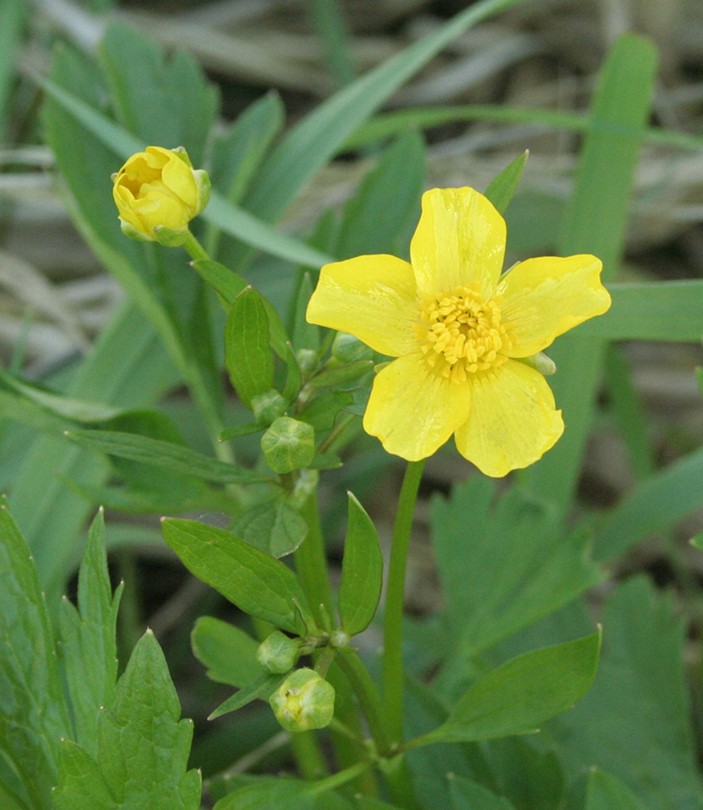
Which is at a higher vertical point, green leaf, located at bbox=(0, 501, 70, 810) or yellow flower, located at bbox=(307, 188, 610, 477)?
yellow flower, located at bbox=(307, 188, 610, 477)

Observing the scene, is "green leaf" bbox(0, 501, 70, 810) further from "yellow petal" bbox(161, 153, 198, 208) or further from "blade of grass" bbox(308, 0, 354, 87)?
"blade of grass" bbox(308, 0, 354, 87)

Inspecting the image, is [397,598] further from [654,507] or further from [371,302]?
[654,507]

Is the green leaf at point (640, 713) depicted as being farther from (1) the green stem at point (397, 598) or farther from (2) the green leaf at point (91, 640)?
(2) the green leaf at point (91, 640)

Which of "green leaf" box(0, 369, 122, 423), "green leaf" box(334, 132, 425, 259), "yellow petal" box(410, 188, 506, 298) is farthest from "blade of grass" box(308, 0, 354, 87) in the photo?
"yellow petal" box(410, 188, 506, 298)

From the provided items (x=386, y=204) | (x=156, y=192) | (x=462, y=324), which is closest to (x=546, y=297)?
(x=462, y=324)

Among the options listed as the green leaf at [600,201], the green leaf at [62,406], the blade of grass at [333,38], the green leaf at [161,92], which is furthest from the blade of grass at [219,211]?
the blade of grass at [333,38]

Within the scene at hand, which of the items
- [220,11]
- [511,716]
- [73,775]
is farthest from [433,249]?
[220,11]
